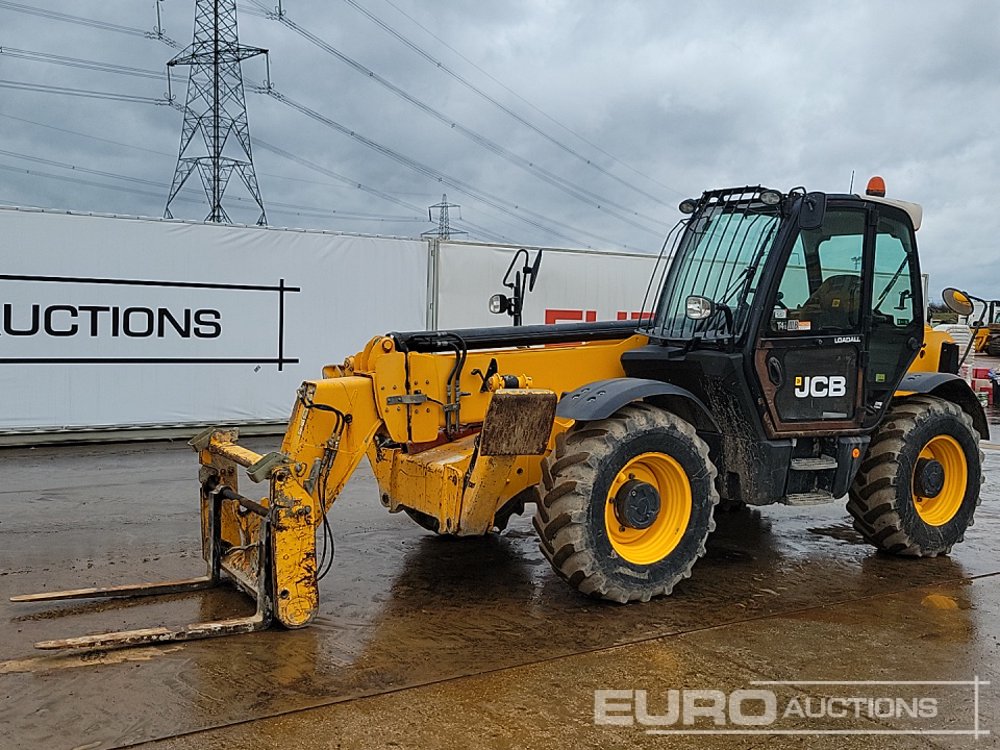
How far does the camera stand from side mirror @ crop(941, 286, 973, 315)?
6867mm

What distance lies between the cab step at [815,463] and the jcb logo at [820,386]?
402mm

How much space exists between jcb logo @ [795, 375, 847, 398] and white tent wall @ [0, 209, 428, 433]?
26.9ft

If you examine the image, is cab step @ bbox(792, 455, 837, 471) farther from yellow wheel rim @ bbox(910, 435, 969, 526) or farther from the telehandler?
→ yellow wheel rim @ bbox(910, 435, 969, 526)

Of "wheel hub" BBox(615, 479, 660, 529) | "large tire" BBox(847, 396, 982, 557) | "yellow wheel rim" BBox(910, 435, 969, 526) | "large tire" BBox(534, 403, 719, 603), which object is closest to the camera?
"large tire" BBox(534, 403, 719, 603)

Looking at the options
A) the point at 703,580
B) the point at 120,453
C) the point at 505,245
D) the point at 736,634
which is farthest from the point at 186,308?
the point at 736,634

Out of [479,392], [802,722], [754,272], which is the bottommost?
[802,722]

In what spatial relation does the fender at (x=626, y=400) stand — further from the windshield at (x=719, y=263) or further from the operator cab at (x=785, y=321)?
the windshield at (x=719, y=263)

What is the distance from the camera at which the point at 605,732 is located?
148 inches

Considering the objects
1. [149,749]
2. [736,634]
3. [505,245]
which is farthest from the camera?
[505,245]

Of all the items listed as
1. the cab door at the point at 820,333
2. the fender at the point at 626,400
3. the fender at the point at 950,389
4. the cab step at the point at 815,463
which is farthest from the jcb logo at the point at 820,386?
the fender at the point at 950,389

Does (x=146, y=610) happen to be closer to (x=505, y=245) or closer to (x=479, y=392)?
(x=479, y=392)

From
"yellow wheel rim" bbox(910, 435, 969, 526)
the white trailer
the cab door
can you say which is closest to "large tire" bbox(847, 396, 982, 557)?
"yellow wheel rim" bbox(910, 435, 969, 526)

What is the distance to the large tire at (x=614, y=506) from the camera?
16.6 feet

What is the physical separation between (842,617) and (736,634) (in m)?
0.76
